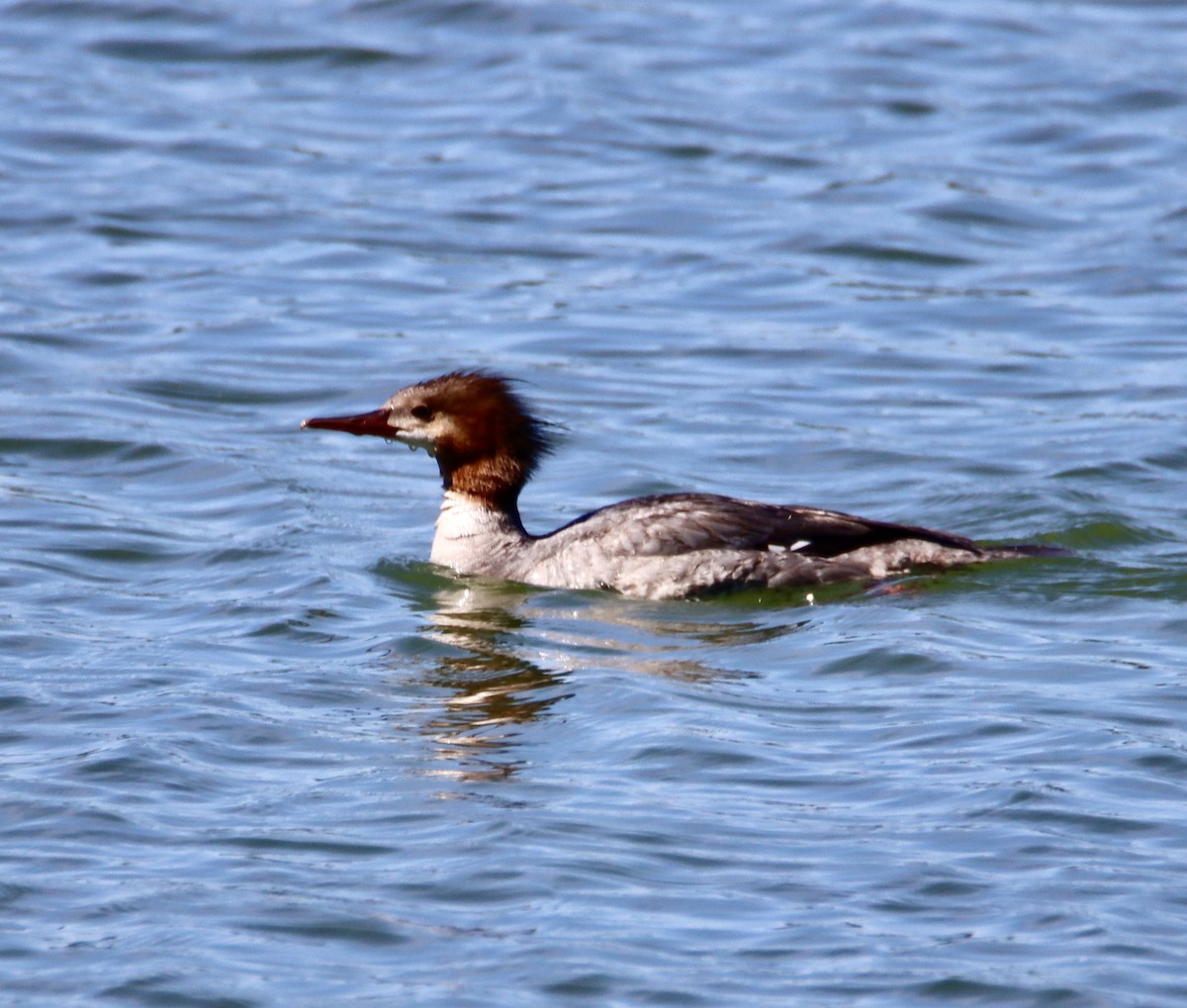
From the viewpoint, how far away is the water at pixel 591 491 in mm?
6598

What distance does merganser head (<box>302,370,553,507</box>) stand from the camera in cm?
1091

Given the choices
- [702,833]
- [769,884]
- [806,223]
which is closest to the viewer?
[769,884]

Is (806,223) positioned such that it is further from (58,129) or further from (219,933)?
(219,933)

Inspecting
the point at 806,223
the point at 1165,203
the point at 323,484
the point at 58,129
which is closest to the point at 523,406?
the point at 323,484

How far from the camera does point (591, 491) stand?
12555 millimetres

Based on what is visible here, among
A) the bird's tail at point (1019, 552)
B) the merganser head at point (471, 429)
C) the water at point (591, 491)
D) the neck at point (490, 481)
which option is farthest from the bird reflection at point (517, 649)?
the bird's tail at point (1019, 552)

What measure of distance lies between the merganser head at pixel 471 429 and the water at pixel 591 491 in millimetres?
568

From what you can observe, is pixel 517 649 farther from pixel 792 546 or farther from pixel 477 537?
pixel 792 546

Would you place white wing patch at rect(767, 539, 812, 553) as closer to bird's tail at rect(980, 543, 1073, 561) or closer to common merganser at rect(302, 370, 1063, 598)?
common merganser at rect(302, 370, 1063, 598)

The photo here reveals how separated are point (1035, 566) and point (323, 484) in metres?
4.26

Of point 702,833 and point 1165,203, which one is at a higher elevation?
point 1165,203

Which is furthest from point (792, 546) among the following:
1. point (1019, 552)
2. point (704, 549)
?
point (1019, 552)

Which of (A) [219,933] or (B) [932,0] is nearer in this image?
(A) [219,933]

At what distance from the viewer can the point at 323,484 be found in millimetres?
12430
